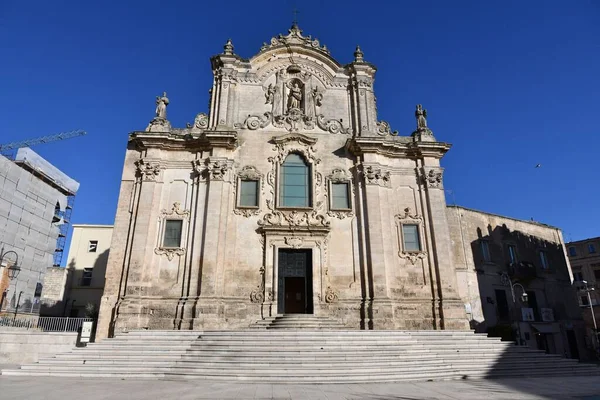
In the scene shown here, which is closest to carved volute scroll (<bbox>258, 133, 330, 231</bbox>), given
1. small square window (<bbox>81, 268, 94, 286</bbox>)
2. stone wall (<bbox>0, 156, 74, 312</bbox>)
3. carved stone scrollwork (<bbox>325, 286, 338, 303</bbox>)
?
carved stone scrollwork (<bbox>325, 286, 338, 303</bbox>)

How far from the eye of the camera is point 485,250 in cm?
2595

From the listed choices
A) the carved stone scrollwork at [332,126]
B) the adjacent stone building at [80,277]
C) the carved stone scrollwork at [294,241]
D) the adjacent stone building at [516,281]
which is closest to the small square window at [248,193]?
the carved stone scrollwork at [294,241]

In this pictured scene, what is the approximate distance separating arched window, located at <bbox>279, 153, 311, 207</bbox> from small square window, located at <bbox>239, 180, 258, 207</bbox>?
127cm

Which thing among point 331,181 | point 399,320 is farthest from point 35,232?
point 399,320

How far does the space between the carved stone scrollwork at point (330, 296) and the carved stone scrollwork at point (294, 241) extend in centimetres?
249

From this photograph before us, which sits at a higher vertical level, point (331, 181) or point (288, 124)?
point (288, 124)

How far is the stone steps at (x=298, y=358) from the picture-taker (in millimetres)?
11055

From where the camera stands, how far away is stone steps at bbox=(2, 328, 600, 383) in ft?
36.3

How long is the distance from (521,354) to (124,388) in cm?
1339

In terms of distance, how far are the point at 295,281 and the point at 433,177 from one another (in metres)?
9.08

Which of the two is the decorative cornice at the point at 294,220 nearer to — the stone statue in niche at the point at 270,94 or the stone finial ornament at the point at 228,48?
the stone statue in niche at the point at 270,94

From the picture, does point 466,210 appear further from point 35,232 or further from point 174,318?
point 35,232

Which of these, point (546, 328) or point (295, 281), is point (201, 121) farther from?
point (546, 328)

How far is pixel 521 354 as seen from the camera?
13.8 meters
